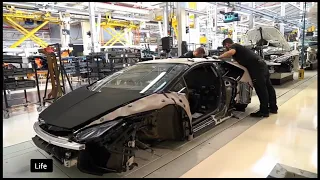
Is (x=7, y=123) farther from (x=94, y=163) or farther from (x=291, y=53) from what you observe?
(x=291, y=53)

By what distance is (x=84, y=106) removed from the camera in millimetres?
2293

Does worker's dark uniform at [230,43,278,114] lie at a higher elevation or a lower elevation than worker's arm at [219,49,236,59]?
lower

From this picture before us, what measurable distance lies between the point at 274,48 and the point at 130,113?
6.65 meters

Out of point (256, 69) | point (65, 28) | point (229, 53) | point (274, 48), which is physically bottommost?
point (256, 69)

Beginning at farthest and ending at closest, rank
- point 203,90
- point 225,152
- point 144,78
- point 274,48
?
point 274,48
point 203,90
point 144,78
point 225,152

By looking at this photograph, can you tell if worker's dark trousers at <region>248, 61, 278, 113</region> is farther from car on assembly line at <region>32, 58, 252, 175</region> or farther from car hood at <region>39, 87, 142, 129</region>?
car hood at <region>39, 87, 142, 129</region>

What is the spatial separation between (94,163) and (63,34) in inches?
364

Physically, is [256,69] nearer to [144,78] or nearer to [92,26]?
[144,78]

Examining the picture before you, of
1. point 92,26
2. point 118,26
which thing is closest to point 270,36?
point 92,26

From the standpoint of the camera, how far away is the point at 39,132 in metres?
2.23

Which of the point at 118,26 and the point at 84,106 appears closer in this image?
the point at 84,106

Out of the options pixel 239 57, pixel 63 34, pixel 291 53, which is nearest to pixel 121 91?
pixel 239 57

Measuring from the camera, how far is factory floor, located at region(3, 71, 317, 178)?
2283mm

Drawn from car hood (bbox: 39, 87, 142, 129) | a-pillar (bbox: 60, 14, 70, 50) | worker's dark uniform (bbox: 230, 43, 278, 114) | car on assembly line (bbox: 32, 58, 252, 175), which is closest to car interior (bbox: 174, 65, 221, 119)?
car on assembly line (bbox: 32, 58, 252, 175)
